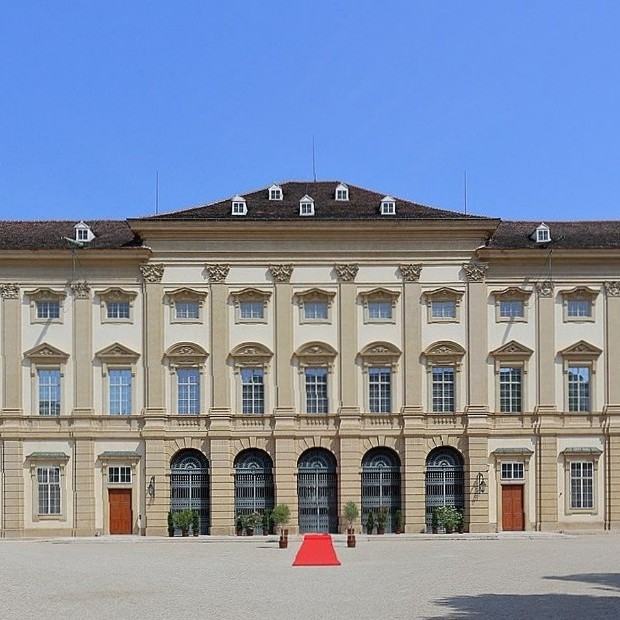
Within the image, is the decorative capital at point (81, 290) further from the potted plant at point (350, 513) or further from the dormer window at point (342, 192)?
the potted plant at point (350, 513)

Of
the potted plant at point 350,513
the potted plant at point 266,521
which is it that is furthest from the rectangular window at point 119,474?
the potted plant at point 350,513

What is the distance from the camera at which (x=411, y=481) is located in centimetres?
5425

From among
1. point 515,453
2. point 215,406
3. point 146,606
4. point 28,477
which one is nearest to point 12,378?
point 28,477

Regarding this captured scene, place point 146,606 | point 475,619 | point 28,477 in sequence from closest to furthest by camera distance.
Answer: point 475,619
point 146,606
point 28,477

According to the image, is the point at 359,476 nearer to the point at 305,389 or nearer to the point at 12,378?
the point at 305,389

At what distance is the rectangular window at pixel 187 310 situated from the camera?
180ft

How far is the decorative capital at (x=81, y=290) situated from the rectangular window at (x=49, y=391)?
3.19m

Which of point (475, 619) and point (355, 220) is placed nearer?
point (475, 619)

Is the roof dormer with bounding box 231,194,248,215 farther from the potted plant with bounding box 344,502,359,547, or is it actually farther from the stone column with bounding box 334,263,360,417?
the potted plant with bounding box 344,502,359,547

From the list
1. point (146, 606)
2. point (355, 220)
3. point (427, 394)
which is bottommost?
point (146, 606)

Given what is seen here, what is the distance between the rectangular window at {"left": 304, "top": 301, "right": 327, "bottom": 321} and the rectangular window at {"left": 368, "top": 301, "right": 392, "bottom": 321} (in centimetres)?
188

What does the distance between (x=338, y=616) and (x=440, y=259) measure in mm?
31207

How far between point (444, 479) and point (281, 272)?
35.4ft

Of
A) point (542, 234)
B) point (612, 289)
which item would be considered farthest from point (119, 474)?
point (612, 289)
